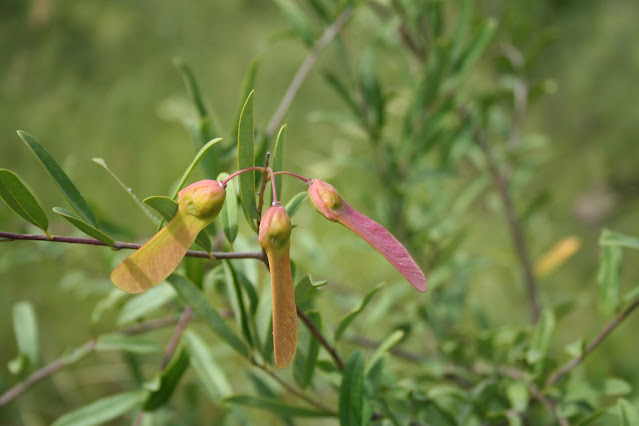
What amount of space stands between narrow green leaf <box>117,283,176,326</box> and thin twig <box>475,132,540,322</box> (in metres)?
0.36

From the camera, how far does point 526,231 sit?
0.63 meters

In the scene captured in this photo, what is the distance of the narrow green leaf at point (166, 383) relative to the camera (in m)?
0.36

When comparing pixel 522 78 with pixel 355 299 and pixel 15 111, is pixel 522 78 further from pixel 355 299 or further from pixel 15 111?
pixel 15 111

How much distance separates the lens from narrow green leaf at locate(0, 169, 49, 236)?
22 centimetres

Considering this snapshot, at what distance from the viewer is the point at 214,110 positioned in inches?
35.5

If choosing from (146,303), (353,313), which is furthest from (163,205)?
(146,303)

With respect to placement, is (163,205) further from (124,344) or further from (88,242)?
(124,344)

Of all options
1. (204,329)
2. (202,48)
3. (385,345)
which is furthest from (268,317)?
(202,48)

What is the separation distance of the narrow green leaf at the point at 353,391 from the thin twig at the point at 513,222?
1.17 ft

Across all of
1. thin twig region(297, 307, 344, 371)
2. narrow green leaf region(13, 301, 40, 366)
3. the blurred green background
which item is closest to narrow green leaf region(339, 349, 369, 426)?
thin twig region(297, 307, 344, 371)

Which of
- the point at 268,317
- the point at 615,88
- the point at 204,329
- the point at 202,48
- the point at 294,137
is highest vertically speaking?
the point at 202,48

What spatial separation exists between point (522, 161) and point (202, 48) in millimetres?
712

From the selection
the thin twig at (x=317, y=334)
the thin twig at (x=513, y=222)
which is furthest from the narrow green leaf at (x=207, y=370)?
the thin twig at (x=513, y=222)

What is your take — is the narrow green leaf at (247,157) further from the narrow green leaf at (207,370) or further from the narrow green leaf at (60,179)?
the narrow green leaf at (207,370)
